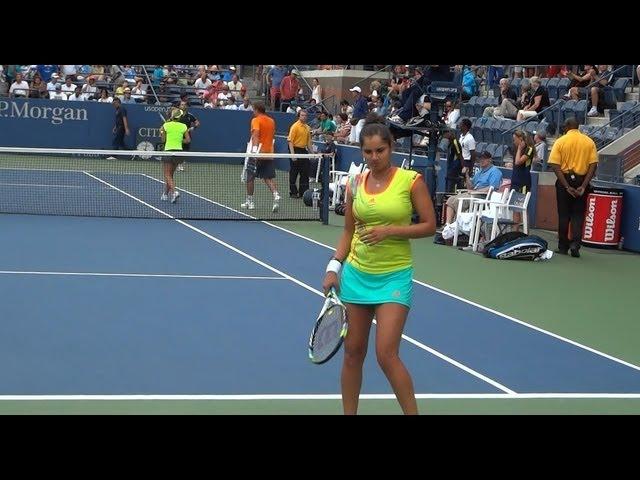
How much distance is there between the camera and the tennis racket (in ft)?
20.6

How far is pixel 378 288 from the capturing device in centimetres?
629

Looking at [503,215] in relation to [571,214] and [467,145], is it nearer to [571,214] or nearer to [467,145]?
[571,214]

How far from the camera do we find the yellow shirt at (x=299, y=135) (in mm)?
22188

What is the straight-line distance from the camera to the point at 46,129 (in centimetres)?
3238

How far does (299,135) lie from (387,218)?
52.6 ft

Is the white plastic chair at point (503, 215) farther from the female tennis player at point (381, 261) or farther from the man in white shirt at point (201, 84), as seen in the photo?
the man in white shirt at point (201, 84)

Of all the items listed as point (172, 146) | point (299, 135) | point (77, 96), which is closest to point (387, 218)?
point (172, 146)

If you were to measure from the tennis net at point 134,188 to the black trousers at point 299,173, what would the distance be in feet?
0.76

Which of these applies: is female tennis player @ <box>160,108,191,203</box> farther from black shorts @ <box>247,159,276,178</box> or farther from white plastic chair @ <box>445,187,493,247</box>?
white plastic chair @ <box>445,187,493,247</box>

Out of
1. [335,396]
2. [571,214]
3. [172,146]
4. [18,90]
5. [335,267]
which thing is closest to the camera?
[335,267]
